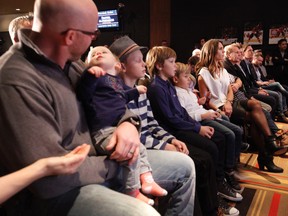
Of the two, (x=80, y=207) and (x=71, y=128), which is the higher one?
(x=71, y=128)

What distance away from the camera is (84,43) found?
1.13 m

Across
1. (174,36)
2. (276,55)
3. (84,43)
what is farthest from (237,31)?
(84,43)

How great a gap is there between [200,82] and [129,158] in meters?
2.00

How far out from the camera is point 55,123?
98 centimetres

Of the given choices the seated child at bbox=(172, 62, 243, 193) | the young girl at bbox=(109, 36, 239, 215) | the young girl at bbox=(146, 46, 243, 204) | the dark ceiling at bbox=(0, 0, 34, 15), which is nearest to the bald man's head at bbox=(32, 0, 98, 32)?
the young girl at bbox=(109, 36, 239, 215)

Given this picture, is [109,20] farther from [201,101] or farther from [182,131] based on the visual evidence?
[182,131]

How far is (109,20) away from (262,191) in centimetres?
751

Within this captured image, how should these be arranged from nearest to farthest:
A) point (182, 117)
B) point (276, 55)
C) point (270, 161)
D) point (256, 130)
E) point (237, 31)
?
point (182, 117)
point (270, 161)
point (256, 130)
point (276, 55)
point (237, 31)

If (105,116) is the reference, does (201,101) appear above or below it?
below

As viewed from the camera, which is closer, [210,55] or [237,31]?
[210,55]

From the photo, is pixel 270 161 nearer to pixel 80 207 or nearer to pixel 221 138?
pixel 221 138

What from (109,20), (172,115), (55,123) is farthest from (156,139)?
(109,20)

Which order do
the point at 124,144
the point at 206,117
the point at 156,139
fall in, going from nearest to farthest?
1. the point at 124,144
2. the point at 156,139
3. the point at 206,117

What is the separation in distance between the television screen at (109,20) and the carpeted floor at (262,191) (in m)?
6.62
